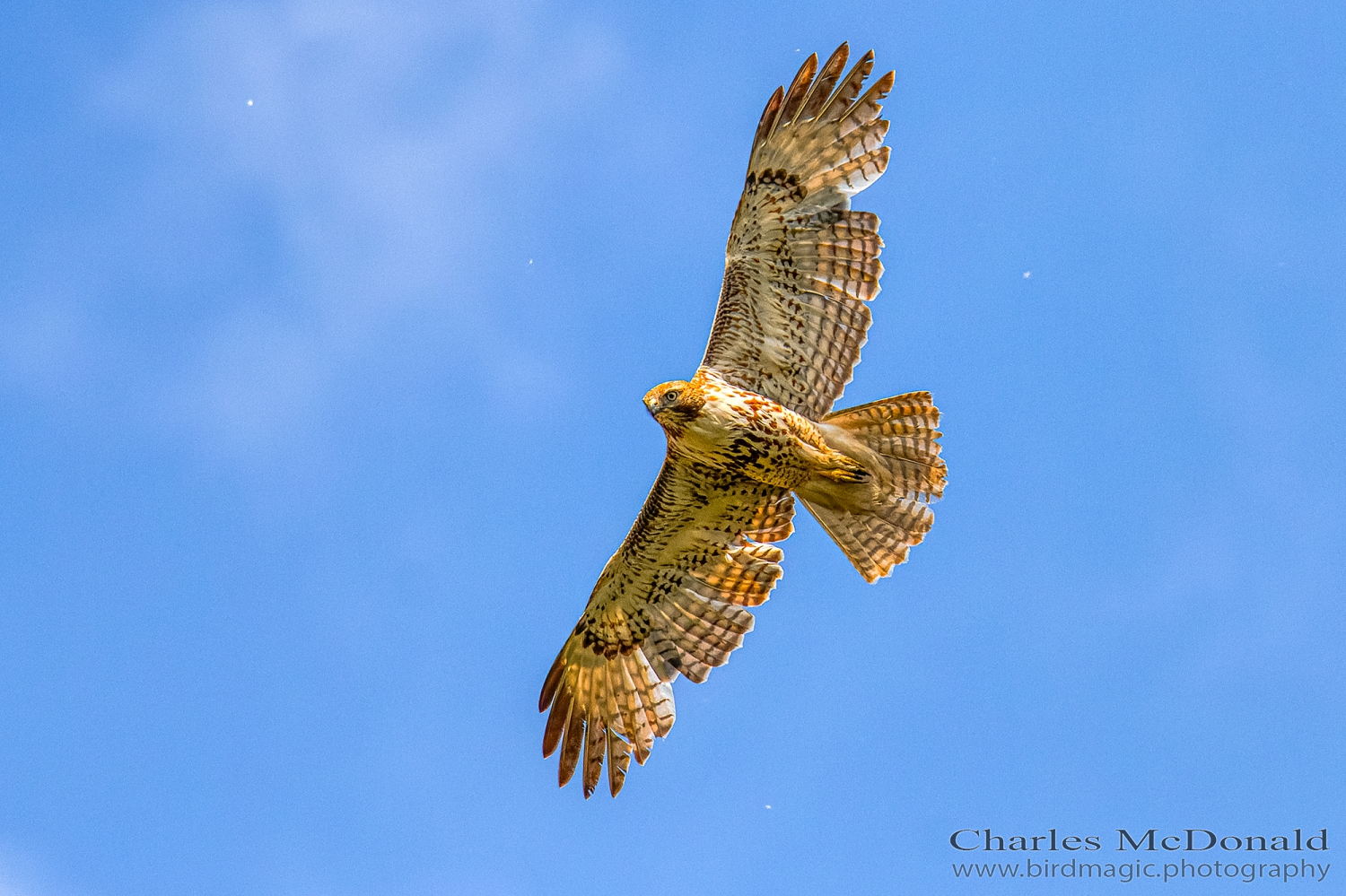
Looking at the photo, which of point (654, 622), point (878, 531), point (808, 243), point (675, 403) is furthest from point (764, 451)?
point (654, 622)

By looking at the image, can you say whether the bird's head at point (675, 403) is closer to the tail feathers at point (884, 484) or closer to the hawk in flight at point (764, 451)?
the hawk in flight at point (764, 451)

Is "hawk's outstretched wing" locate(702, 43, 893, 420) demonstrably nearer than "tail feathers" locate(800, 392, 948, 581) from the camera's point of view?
Yes

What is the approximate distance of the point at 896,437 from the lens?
14.7 meters

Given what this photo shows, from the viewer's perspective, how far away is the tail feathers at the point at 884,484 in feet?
48.2

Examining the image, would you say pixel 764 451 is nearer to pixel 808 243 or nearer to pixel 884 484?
pixel 884 484

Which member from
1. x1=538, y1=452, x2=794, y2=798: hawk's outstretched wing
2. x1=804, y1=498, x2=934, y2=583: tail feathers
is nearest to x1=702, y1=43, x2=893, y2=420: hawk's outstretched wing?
x1=804, y1=498, x2=934, y2=583: tail feathers

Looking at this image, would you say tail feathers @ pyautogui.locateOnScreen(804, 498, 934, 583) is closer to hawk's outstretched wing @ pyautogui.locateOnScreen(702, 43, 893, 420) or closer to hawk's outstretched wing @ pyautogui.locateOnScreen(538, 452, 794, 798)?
hawk's outstretched wing @ pyautogui.locateOnScreen(538, 452, 794, 798)

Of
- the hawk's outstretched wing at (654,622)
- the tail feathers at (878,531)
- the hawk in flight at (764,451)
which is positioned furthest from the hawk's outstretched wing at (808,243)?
the hawk's outstretched wing at (654,622)

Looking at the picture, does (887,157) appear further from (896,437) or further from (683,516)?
(683,516)

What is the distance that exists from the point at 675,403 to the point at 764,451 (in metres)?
0.93

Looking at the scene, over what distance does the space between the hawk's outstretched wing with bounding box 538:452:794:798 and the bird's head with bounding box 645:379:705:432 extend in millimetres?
1176

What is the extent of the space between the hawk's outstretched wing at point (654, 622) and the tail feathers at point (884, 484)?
1.90ft

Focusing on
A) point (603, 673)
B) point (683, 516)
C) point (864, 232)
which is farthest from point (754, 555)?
point (864, 232)

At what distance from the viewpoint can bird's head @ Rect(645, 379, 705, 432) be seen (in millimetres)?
14258
